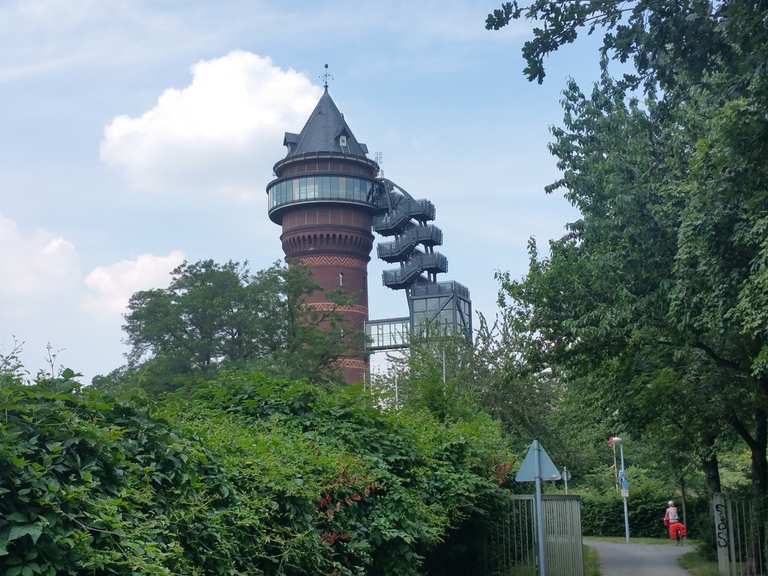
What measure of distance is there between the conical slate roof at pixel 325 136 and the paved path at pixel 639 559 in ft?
148

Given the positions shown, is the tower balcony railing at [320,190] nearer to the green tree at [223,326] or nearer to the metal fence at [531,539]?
the green tree at [223,326]

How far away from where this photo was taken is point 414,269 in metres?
78.2

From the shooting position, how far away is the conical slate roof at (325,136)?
245 feet

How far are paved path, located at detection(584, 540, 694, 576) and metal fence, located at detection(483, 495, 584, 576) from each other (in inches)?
288

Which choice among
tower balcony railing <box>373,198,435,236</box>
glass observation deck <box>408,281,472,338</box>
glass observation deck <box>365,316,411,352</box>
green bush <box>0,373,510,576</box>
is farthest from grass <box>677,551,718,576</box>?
tower balcony railing <box>373,198,435,236</box>

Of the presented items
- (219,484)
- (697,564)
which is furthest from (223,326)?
(219,484)

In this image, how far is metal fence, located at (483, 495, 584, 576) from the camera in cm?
1484

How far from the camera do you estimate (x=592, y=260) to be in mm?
17172

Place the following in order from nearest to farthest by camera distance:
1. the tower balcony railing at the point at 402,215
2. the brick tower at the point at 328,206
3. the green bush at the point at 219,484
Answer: the green bush at the point at 219,484 → the brick tower at the point at 328,206 → the tower balcony railing at the point at 402,215

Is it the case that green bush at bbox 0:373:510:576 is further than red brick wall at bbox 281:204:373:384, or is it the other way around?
red brick wall at bbox 281:204:373:384

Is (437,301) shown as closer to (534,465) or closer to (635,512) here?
(635,512)

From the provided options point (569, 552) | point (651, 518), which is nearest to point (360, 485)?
point (569, 552)

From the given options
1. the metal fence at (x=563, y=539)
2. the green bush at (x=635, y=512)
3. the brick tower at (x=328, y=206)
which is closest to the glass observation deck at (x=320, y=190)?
the brick tower at (x=328, y=206)

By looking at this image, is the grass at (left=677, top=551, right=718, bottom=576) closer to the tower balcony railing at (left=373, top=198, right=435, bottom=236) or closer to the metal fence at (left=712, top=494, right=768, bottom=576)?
the metal fence at (left=712, top=494, right=768, bottom=576)
